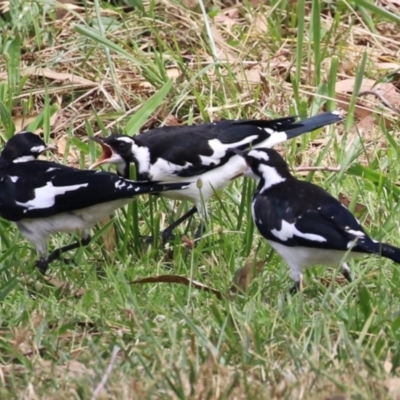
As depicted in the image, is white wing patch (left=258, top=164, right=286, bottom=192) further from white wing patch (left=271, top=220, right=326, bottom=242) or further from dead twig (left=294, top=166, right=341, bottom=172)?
dead twig (left=294, top=166, right=341, bottom=172)

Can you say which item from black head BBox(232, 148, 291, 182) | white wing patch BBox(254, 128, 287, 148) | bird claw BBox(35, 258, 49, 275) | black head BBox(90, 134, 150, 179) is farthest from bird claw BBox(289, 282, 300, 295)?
white wing patch BBox(254, 128, 287, 148)

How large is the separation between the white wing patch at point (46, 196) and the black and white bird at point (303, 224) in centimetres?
87

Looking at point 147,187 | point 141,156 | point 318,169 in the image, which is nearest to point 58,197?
point 147,187

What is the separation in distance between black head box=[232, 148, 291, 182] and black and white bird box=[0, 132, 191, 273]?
12.3 inches

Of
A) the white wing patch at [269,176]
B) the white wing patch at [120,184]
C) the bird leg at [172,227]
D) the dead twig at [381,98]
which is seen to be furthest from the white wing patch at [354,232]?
the dead twig at [381,98]

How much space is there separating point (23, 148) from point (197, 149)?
0.88 m

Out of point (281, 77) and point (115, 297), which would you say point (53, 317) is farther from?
point (281, 77)

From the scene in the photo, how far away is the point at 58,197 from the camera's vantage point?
505cm

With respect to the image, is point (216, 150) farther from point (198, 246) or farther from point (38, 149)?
point (198, 246)

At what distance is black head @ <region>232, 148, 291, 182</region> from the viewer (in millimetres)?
4742

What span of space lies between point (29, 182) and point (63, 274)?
1.95 ft

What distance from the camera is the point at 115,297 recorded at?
4.39 meters

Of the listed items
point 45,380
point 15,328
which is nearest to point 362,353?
point 45,380

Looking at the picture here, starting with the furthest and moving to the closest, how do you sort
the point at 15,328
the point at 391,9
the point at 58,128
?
the point at 391,9
the point at 58,128
the point at 15,328
